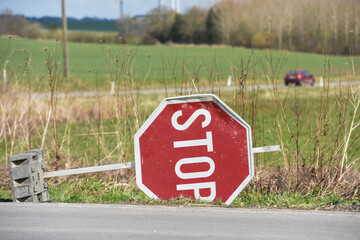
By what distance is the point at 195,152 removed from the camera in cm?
527

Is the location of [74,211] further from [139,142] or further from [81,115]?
[81,115]

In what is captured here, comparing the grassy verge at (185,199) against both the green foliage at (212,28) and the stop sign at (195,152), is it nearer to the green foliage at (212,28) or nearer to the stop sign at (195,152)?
the stop sign at (195,152)

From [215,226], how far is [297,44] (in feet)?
94.9

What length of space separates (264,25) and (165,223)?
16.9ft

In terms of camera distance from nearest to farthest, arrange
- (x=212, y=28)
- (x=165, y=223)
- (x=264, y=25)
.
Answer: (x=165, y=223), (x=264, y=25), (x=212, y=28)

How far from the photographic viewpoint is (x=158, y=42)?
2921 inches

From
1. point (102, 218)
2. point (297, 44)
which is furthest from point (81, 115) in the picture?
point (297, 44)

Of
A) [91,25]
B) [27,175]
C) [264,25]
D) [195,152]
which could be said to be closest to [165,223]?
→ [195,152]

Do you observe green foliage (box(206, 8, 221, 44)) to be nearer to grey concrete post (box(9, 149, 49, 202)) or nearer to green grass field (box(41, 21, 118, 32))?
grey concrete post (box(9, 149, 49, 202))

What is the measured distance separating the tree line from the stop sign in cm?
154

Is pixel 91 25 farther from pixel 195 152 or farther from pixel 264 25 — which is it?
pixel 195 152

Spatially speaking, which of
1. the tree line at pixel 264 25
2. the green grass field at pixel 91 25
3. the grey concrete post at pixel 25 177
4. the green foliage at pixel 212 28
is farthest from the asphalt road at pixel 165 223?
the green grass field at pixel 91 25

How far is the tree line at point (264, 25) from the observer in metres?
8.28

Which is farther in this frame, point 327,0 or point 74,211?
point 327,0
